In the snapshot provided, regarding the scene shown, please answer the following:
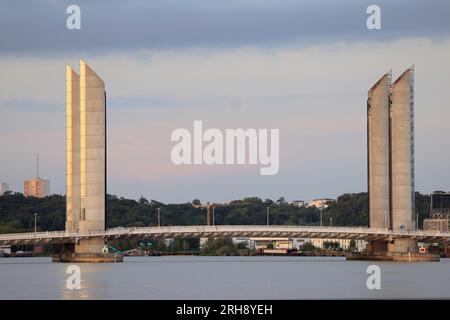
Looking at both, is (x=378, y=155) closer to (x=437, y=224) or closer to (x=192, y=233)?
(x=192, y=233)

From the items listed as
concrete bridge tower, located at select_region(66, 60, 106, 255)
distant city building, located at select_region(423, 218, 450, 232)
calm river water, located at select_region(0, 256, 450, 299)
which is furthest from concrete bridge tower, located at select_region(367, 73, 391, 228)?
distant city building, located at select_region(423, 218, 450, 232)

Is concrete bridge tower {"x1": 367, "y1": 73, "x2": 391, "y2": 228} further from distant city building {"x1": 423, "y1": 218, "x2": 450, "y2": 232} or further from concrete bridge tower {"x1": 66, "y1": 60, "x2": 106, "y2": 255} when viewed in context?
distant city building {"x1": 423, "y1": 218, "x2": 450, "y2": 232}

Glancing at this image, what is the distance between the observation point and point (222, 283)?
320 ft

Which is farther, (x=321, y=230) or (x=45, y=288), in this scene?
(x=321, y=230)

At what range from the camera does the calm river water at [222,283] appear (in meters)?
83.8

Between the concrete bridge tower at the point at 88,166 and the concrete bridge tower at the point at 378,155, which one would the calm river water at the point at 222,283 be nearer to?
Result: the concrete bridge tower at the point at 88,166

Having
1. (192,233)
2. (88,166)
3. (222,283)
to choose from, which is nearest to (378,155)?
(192,233)

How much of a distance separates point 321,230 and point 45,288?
54.7 m

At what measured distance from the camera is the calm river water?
3300 inches

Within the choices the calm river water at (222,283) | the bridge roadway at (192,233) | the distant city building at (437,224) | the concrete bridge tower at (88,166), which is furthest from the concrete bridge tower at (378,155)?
the distant city building at (437,224)
